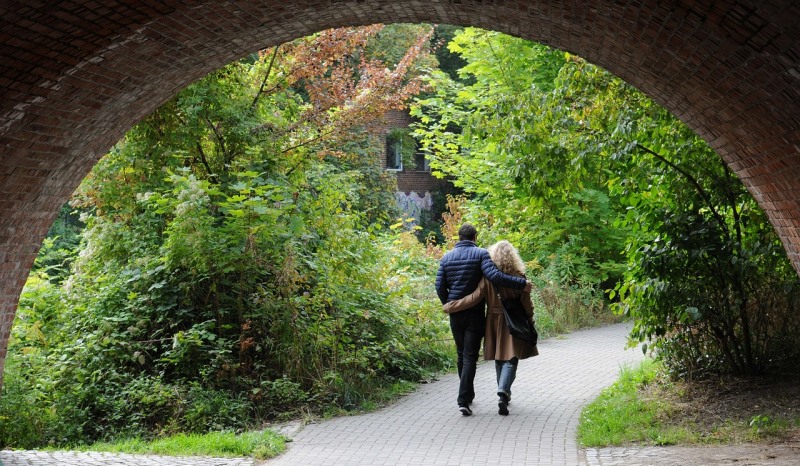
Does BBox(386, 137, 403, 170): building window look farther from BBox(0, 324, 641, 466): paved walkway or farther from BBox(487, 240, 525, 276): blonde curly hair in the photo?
BBox(487, 240, 525, 276): blonde curly hair

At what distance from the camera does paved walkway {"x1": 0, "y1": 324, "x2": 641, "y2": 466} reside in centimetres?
813

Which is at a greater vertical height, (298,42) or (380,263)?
(298,42)

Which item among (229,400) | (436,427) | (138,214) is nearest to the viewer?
(436,427)

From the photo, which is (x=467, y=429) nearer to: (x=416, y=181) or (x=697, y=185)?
(x=697, y=185)

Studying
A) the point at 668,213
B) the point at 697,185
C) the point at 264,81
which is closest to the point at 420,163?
the point at 264,81

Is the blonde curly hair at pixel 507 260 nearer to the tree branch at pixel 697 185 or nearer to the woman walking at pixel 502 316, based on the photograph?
the woman walking at pixel 502 316

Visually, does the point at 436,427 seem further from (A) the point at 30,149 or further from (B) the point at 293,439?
(A) the point at 30,149

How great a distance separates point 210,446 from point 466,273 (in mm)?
3420

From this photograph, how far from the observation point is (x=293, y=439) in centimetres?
923

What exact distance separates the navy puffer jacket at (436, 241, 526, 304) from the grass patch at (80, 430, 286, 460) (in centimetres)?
259

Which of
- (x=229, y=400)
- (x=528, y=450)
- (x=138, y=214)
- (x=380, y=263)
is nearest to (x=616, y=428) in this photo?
(x=528, y=450)

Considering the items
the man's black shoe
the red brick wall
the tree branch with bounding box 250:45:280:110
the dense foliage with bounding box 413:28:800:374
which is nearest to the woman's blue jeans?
the man's black shoe

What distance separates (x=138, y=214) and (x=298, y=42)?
343 cm

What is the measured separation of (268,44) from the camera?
804cm
